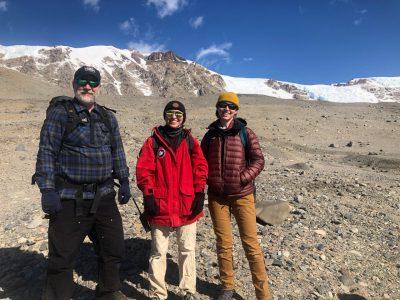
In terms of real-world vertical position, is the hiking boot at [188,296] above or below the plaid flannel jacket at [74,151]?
below

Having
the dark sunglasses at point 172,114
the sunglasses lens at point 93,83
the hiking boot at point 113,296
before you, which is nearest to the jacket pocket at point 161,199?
the dark sunglasses at point 172,114

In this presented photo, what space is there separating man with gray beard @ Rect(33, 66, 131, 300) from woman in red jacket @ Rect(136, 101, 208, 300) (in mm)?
466

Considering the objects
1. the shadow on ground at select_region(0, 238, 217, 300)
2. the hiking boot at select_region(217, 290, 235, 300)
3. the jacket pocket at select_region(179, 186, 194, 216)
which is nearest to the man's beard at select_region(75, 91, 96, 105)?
the jacket pocket at select_region(179, 186, 194, 216)

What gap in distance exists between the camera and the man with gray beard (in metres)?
4.23

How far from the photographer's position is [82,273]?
5855mm

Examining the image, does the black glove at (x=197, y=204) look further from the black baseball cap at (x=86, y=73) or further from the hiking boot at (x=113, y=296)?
the black baseball cap at (x=86, y=73)

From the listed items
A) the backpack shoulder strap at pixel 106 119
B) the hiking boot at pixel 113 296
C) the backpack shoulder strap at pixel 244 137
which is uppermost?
the backpack shoulder strap at pixel 106 119

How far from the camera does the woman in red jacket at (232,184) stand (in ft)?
16.9

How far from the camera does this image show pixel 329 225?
27.6 feet

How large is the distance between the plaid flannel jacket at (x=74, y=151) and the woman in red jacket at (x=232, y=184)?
143 centimetres

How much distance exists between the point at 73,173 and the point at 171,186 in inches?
45.3

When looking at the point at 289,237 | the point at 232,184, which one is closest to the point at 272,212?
the point at 289,237

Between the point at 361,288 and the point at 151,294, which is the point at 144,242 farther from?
the point at 361,288

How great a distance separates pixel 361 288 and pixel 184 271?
A: 10.2 feet
